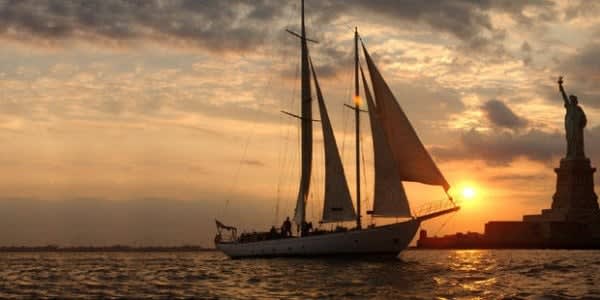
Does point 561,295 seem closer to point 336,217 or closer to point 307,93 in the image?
point 336,217

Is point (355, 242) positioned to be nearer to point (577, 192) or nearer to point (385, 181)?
point (385, 181)

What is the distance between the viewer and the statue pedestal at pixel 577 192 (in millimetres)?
120062

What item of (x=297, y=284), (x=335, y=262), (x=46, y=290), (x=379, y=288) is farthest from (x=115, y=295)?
(x=335, y=262)

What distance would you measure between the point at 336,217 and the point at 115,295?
25.9 m

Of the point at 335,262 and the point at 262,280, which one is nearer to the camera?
the point at 262,280

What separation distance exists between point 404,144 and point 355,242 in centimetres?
792

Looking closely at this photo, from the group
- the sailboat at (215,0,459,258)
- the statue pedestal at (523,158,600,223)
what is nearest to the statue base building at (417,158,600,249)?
the statue pedestal at (523,158,600,223)

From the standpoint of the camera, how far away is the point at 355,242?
2299 inches

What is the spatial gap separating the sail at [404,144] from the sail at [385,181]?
616mm

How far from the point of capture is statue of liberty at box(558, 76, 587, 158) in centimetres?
12206

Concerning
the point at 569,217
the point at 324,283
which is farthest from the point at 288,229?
the point at 569,217

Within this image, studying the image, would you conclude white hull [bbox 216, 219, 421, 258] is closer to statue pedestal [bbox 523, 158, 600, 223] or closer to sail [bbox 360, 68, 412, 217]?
sail [bbox 360, 68, 412, 217]

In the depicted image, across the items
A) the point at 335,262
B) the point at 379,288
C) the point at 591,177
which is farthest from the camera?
the point at 591,177

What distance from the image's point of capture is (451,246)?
143000 millimetres
